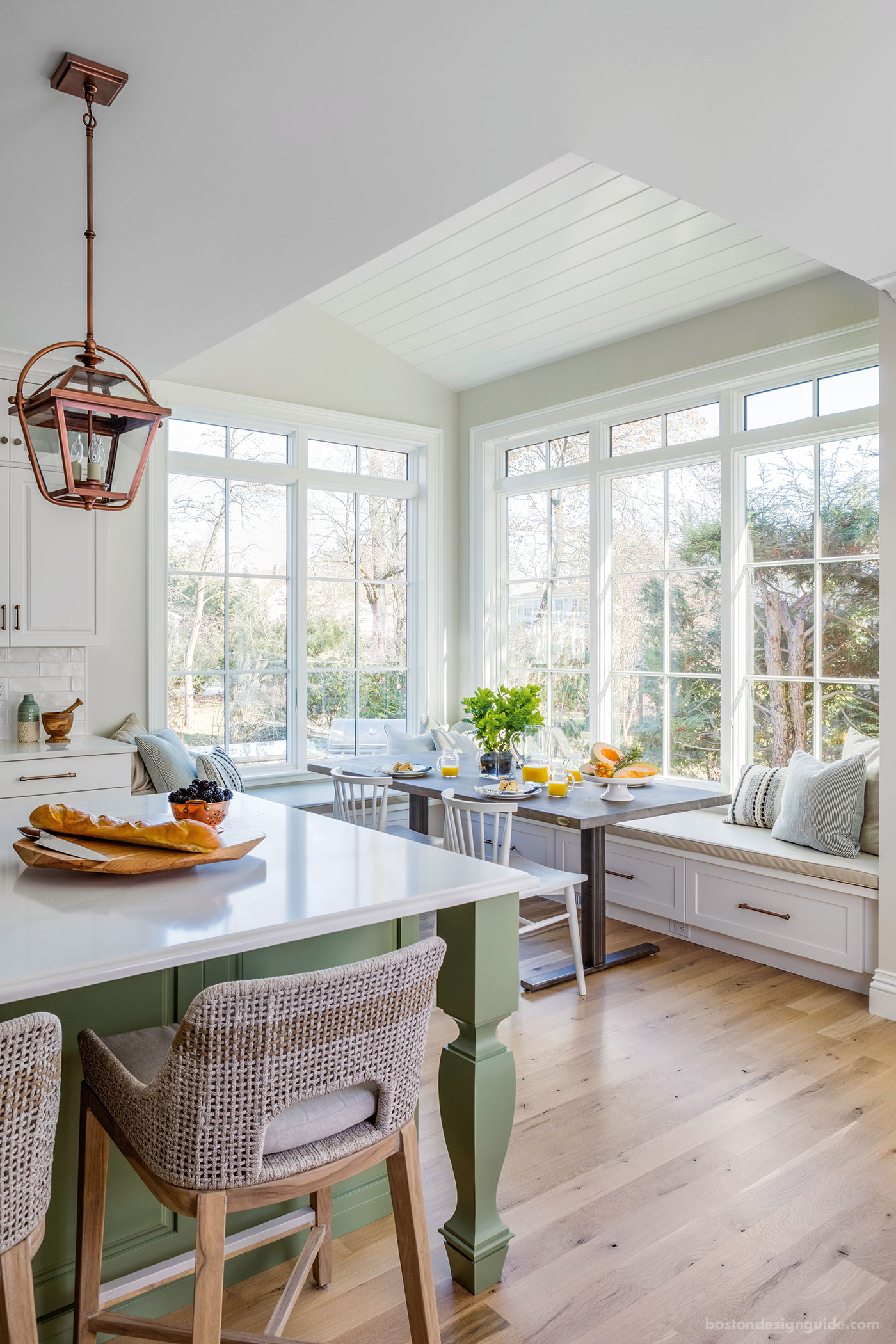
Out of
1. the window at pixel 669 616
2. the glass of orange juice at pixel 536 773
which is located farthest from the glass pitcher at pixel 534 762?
the window at pixel 669 616

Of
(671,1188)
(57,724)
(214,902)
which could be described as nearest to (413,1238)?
(214,902)

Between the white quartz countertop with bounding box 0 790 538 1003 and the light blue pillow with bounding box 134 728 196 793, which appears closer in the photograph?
the white quartz countertop with bounding box 0 790 538 1003

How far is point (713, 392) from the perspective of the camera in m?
4.49

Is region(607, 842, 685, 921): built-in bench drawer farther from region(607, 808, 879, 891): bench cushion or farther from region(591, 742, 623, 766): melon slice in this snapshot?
region(591, 742, 623, 766): melon slice


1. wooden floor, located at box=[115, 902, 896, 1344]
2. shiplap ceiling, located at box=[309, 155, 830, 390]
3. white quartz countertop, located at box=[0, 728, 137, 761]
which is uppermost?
shiplap ceiling, located at box=[309, 155, 830, 390]

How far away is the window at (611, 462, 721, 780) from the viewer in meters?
4.54

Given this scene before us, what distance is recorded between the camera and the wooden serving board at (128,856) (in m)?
1.70

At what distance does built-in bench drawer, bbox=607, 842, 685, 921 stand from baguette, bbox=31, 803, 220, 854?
2754mm

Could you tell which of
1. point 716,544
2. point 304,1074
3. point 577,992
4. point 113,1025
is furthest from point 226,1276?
point 716,544

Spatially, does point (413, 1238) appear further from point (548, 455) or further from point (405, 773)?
point (548, 455)

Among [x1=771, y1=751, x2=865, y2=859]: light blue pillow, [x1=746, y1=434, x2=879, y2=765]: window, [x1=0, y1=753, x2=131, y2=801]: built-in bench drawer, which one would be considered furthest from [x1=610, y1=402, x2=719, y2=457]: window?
[x1=0, y1=753, x2=131, y2=801]: built-in bench drawer

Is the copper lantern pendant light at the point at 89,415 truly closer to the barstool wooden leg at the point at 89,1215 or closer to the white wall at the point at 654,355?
the barstool wooden leg at the point at 89,1215

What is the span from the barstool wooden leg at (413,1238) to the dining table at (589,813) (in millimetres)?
1889

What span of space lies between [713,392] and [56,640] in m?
3.35
